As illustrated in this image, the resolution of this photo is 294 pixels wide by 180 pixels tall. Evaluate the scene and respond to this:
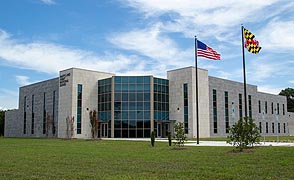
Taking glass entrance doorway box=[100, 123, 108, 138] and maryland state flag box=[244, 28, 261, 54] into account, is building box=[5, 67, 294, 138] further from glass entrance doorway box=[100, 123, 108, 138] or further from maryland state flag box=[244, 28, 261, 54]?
maryland state flag box=[244, 28, 261, 54]

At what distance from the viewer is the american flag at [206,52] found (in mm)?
36531

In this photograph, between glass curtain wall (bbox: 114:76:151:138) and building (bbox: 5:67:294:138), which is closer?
glass curtain wall (bbox: 114:76:151:138)

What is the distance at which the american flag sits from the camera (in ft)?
120

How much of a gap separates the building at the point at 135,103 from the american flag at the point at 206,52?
2160 centimetres

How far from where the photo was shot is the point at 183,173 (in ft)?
38.7

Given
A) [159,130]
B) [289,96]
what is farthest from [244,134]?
[289,96]

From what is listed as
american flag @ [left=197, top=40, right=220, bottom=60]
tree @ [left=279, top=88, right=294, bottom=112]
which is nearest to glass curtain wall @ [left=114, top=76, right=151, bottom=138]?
american flag @ [left=197, top=40, right=220, bottom=60]

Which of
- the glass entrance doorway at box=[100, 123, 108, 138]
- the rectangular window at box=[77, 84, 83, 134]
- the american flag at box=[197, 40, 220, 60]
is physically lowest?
the glass entrance doorway at box=[100, 123, 108, 138]

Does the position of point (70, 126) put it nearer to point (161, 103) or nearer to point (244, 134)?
point (161, 103)

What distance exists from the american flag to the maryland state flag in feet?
15.9

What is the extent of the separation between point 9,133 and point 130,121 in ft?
130

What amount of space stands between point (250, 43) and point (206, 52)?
5400 mm

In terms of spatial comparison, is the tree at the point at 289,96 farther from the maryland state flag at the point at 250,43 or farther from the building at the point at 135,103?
the maryland state flag at the point at 250,43

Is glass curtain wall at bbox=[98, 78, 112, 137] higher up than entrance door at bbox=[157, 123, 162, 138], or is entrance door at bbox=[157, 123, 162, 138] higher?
glass curtain wall at bbox=[98, 78, 112, 137]
